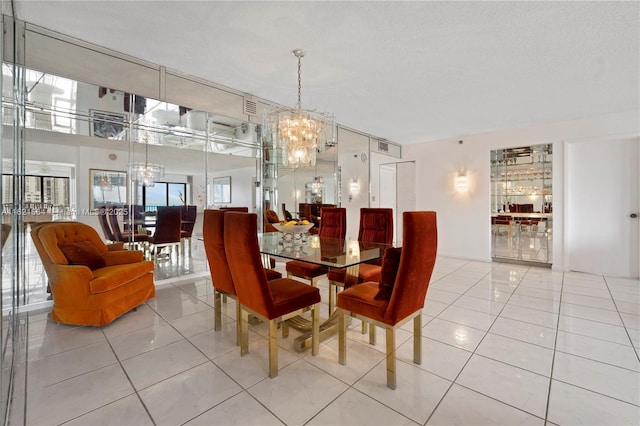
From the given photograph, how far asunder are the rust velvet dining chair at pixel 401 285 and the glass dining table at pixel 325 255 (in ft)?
0.89

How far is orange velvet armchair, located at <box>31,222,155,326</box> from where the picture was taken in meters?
2.50

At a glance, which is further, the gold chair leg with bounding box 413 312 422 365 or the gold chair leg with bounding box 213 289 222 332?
the gold chair leg with bounding box 213 289 222 332

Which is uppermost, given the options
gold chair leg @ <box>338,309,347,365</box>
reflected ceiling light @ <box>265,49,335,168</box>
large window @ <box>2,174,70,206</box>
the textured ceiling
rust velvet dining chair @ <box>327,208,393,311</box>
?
the textured ceiling

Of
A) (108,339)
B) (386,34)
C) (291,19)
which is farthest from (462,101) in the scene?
(108,339)

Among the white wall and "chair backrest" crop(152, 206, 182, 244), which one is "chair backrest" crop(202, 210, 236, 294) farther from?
the white wall

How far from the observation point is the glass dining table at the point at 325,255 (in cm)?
212

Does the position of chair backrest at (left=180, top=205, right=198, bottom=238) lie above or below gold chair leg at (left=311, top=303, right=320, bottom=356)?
above

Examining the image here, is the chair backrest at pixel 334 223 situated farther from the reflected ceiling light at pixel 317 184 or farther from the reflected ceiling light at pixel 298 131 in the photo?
the reflected ceiling light at pixel 317 184

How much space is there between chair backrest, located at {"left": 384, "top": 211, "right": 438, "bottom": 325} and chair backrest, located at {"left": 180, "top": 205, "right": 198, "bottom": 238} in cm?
327

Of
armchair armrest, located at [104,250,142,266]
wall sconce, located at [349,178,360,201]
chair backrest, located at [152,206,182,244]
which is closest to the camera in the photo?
armchair armrest, located at [104,250,142,266]

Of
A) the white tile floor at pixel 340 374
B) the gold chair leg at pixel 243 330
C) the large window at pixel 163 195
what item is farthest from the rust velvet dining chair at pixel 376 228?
the large window at pixel 163 195

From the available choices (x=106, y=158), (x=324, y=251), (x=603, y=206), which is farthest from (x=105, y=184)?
(x=603, y=206)

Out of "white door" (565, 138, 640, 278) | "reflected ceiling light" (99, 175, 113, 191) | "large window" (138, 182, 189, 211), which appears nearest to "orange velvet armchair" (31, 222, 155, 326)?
"reflected ceiling light" (99, 175, 113, 191)

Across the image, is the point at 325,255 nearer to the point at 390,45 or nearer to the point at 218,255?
the point at 218,255
